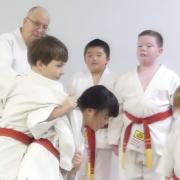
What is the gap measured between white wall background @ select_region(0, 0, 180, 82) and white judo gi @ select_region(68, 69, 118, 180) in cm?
34

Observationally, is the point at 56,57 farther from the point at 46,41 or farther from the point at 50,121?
the point at 50,121

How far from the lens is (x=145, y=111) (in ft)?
7.98

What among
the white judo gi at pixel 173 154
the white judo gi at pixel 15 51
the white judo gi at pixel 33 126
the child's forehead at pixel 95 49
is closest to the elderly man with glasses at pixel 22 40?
the white judo gi at pixel 15 51

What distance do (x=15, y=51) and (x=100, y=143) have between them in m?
0.85

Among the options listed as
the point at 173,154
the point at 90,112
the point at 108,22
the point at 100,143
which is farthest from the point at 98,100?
the point at 108,22

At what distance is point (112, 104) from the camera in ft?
5.64

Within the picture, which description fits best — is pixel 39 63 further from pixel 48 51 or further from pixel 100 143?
pixel 100 143

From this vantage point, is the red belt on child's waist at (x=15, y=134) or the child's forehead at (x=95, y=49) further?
the child's forehead at (x=95, y=49)

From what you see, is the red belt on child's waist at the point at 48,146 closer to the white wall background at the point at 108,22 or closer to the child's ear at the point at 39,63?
the child's ear at the point at 39,63

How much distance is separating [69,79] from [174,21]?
3.00ft

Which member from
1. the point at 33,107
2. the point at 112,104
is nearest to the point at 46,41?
the point at 33,107

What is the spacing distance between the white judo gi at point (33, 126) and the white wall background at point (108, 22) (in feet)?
4.77

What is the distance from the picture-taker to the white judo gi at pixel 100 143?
264 cm

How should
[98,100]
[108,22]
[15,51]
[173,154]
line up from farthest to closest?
1. [108,22]
2. [15,51]
3. [173,154]
4. [98,100]
